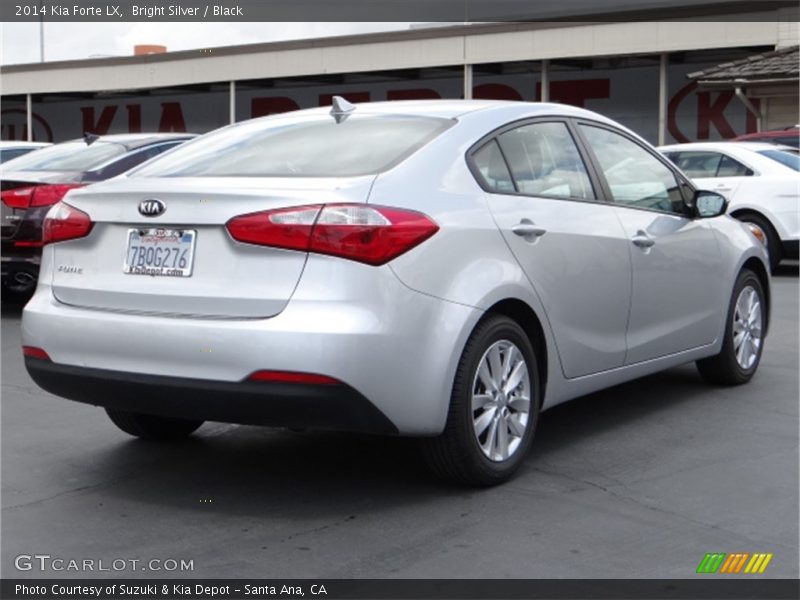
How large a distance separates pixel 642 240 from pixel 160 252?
2462 millimetres

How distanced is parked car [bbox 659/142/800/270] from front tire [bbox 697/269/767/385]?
6584mm

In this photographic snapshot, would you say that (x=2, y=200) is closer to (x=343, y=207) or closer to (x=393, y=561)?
(x=343, y=207)

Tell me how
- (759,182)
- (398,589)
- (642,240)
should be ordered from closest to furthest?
1. (398,589)
2. (642,240)
3. (759,182)

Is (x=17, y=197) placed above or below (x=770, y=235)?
above

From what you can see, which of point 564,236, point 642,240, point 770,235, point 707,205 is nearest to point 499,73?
point 770,235

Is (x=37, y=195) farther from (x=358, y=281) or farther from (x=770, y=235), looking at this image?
(x=770, y=235)

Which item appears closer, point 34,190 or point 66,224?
point 66,224

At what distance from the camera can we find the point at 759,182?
45.9 ft

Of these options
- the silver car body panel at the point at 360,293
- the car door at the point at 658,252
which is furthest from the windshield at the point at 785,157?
the silver car body panel at the point at 360,293

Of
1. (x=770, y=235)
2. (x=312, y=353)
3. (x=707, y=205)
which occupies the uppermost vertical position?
(x=707, y=205)

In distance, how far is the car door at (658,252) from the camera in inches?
237

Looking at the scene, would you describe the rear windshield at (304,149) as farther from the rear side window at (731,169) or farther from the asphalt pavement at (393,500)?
the rear side window at (731,169)

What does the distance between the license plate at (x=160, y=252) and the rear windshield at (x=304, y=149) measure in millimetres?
420

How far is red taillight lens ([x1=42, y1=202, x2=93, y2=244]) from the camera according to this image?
16.3 ft
